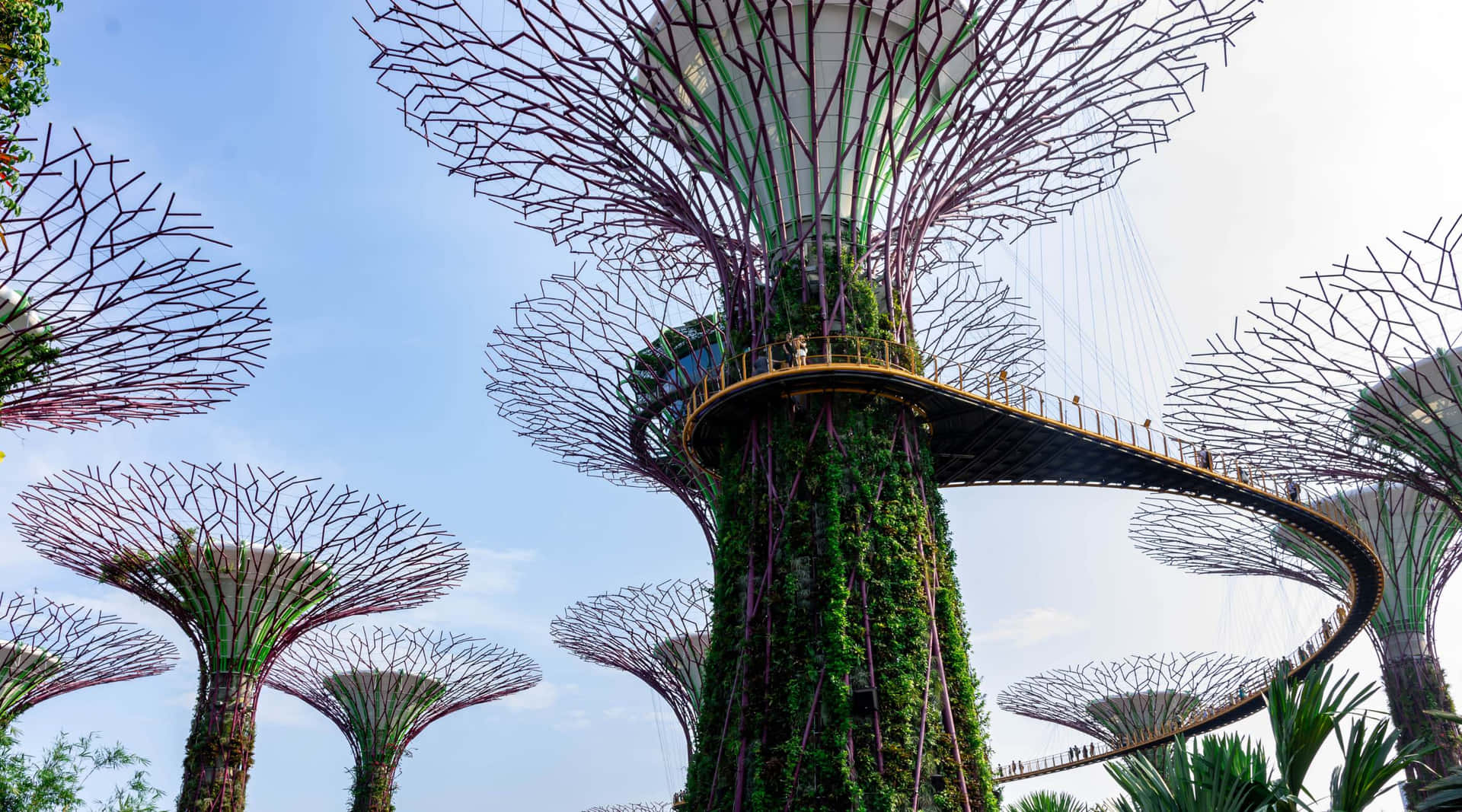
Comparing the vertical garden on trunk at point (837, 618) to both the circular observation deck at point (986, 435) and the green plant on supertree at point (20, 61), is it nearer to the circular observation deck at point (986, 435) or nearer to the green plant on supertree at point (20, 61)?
the circular observation deck at point (986, 435)

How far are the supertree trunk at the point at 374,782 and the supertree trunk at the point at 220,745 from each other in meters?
11.9

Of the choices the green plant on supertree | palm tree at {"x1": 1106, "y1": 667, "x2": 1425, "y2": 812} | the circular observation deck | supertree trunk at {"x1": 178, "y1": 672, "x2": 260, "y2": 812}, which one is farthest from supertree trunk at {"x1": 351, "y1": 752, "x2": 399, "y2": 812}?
palm tree at {"x1": 1106, "y1": 667, "x2": 1425, "y2": 812}

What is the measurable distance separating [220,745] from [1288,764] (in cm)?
3025

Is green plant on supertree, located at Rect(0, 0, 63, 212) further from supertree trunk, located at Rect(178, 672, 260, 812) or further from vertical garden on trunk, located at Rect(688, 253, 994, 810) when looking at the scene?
supertree trunk, located at Rect(178, 672, 260, 812)

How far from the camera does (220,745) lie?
30.5 m

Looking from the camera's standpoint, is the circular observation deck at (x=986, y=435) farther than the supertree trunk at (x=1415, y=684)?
No

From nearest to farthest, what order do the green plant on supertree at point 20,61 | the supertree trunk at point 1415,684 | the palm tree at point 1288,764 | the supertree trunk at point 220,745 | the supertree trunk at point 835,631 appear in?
the palm tree at point 1288,764 → the green plant on supertree at point 20,61 → the supertree trunk at point 835,631 → the supertree trunk at point 220,745 → the supertree trunk at point 1415,684

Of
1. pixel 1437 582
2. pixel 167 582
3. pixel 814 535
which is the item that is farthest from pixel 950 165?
pixel 1437 582

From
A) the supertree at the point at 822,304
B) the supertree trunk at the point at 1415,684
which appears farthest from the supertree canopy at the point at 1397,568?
the supertree at the point at 822,304

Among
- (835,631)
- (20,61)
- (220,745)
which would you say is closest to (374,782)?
(220,745)

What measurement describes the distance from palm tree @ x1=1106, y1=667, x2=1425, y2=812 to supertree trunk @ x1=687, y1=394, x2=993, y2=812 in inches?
469

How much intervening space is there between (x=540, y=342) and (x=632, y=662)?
14384 millimetres

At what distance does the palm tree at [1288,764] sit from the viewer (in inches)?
285

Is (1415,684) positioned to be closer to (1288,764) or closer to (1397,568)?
(1397,568)
